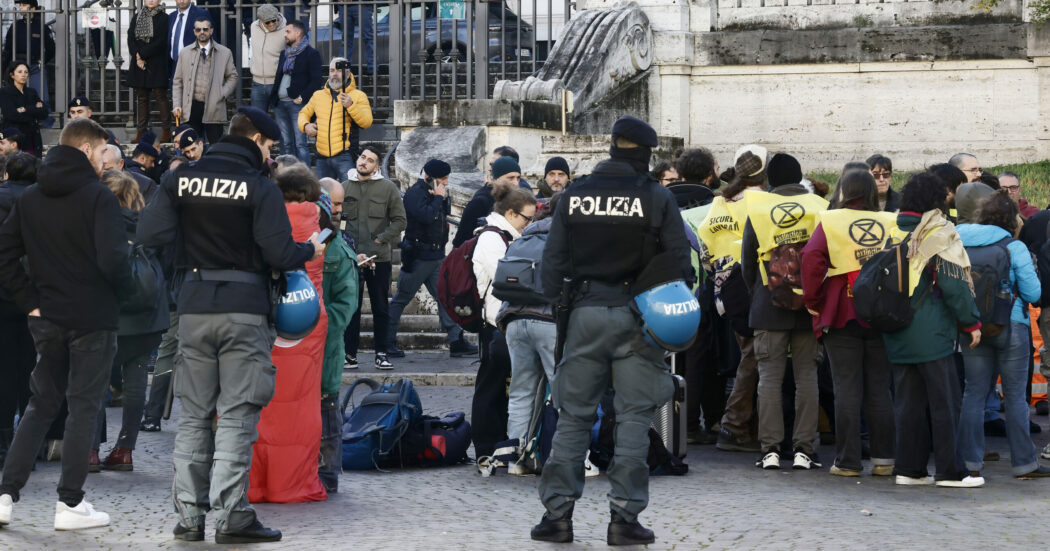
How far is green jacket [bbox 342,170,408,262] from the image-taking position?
12742 mm

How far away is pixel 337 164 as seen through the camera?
14.9 m

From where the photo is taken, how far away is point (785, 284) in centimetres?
851

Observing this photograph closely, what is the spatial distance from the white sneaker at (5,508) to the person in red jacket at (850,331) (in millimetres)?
4173

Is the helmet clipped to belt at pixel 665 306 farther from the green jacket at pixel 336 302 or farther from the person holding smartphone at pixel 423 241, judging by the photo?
the person holding smartphone at pixel 423 241

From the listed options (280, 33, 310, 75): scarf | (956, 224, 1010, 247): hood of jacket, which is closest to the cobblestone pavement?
(956, 224, 1010, 247): hood of jacket

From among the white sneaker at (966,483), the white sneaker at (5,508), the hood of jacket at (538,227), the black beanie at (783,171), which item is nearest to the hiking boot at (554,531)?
the hood of jacket at (538,227)

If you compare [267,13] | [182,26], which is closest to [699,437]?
[267,13]

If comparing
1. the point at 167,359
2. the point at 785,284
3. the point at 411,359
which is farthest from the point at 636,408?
the point at 411,359

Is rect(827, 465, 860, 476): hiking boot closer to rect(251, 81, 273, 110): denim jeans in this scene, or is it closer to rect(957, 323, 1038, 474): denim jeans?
rect(957, 323, 1038, 474): denim jeans

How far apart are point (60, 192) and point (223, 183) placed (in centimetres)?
103

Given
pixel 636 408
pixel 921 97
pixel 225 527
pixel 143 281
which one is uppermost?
pixel 921 97

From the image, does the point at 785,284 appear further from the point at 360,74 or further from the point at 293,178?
the point at 360,74

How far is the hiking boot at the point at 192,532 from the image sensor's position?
649 centimetres

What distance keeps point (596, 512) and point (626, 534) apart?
3.05 feet
